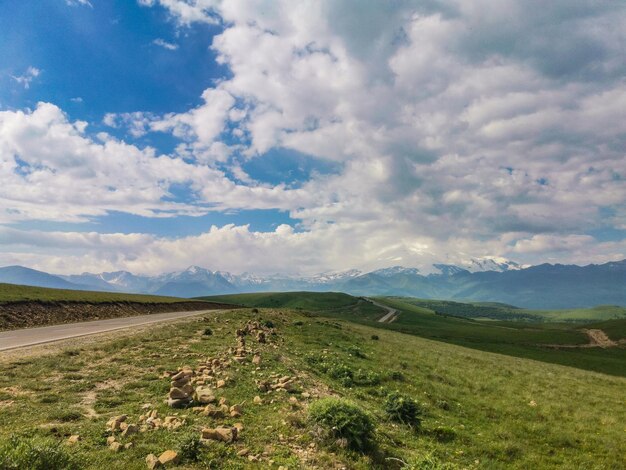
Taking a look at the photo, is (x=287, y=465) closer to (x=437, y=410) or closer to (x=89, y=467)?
(x=89, y=467)

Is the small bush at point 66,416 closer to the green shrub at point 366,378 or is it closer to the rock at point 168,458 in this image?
the rock at point 168,458

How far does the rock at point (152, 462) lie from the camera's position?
9305mm

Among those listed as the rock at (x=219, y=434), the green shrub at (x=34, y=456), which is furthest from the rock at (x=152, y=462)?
the rock at (x=219, y=434)

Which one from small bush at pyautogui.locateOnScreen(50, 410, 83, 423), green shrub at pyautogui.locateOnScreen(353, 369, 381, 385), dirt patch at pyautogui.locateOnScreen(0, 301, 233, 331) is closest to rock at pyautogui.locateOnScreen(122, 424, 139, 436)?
small bush at pyautogui.locateOnScreen(50, 410, 83, 423)

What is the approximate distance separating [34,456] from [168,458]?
314 centimetres

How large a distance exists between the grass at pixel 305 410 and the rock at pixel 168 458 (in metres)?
0.30

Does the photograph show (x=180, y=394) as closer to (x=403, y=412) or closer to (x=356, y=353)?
(x=403, y=412)

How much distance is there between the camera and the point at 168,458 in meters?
9.52

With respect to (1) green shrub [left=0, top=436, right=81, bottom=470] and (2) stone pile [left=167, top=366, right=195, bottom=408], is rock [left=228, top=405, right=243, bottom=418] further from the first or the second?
(1) green shrub [left=0, top=436, right=81, bottom=470]

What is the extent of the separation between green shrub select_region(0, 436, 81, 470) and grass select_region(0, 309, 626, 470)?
0.15 meters

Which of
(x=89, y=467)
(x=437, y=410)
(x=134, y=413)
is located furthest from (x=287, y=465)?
(x=437, y=410)

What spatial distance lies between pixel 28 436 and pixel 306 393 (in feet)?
36.8

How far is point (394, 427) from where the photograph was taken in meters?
16.6

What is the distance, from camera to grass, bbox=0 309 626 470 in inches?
429
